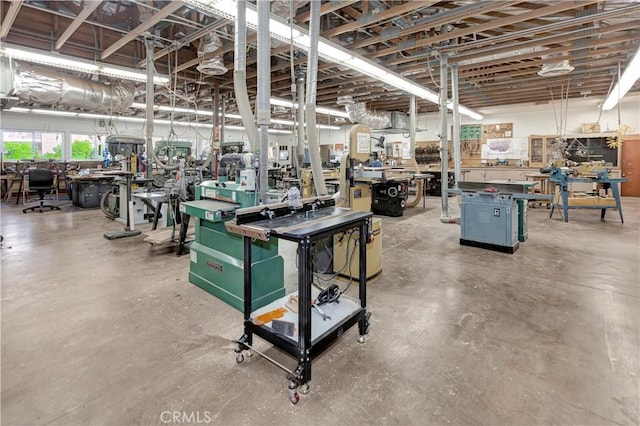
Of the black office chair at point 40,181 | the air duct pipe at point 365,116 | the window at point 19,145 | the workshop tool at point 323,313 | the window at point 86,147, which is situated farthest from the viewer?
the window at point 86,147

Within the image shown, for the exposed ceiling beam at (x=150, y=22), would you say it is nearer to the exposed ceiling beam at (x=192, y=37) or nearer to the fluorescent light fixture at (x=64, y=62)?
the fluorescent light fixture at (x=64, y=62)

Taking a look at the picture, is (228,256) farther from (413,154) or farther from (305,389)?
(413,154)

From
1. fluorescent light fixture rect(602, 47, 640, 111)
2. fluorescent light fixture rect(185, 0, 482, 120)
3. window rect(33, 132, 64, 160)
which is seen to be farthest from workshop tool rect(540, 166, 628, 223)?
window rect(33, 132, 64, 160)

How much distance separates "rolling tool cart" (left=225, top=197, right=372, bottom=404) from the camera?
158cm

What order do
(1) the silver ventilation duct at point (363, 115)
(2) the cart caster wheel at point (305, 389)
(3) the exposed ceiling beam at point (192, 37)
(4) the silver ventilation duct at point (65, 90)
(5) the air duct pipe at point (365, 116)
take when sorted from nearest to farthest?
(2) the cart caster wheel at point (305, 389), (3) the exposed ceiling beam at point (192, 37), (4) the silver ventilation duct at point (65, 90), (1) the silver ventilation duct at point (363, 115), (5) the air duct pipe at point (365, 116)

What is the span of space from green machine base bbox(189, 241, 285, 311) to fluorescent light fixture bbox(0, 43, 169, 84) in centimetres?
376

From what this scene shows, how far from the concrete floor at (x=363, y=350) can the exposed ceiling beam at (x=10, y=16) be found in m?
2.63

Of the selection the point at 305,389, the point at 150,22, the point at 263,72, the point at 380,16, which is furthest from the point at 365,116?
the point at 305,389

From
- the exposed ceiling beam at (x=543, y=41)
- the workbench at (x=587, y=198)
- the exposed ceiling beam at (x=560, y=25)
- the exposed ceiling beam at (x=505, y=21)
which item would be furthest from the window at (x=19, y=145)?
the workbench at (x=587, y=198)

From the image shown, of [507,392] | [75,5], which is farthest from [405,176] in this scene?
[75,5]

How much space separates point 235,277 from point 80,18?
3.61 meters

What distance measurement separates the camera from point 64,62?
14.9 feet

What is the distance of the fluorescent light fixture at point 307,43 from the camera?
118 inches

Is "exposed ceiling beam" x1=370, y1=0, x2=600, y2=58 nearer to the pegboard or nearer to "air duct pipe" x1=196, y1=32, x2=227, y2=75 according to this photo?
"air duct pipe" x1=196, y1=32, x2=227, y2=75
